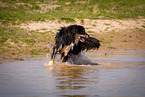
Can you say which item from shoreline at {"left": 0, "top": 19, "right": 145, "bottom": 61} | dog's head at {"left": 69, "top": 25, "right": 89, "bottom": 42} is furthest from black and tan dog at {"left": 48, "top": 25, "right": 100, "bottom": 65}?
shoreline at {"left": 0, "top": 19, "right": 145, "bottom": 61}

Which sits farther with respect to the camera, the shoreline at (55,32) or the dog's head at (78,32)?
the shoreline at (55,32)

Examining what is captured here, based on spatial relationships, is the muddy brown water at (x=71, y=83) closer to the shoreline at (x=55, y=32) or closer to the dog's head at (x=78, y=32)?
the dog's head at (x=78, y=32)

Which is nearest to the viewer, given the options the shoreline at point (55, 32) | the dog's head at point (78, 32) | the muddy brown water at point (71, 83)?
the muddy brown water at point (71, 83)

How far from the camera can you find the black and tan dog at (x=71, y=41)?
404 inches

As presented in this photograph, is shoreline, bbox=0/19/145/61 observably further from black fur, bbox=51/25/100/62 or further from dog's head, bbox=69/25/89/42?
dog's head, bbox=69/25/89/42

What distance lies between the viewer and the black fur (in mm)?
10266

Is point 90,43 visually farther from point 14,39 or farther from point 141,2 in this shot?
point 141,2

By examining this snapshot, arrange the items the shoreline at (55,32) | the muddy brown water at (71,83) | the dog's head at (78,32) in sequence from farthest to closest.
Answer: the shoreline at (55,32), the dog's head at (78,32), the muddy brown water at (71,83)

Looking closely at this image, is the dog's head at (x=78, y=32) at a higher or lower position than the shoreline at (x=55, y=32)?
higher

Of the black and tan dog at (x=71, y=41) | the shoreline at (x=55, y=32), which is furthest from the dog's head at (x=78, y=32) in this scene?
the shoreline at (x=55, y=32)

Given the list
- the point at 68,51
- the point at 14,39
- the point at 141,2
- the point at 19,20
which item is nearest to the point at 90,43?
the point at 68,51

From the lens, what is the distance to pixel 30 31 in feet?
64.3

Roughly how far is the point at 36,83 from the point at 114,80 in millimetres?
1650

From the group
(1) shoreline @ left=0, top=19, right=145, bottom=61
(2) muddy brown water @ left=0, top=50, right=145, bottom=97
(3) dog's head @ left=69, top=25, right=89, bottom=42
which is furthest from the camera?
(1) shoreline @ left=0, top=19, right=145, bottom=61
